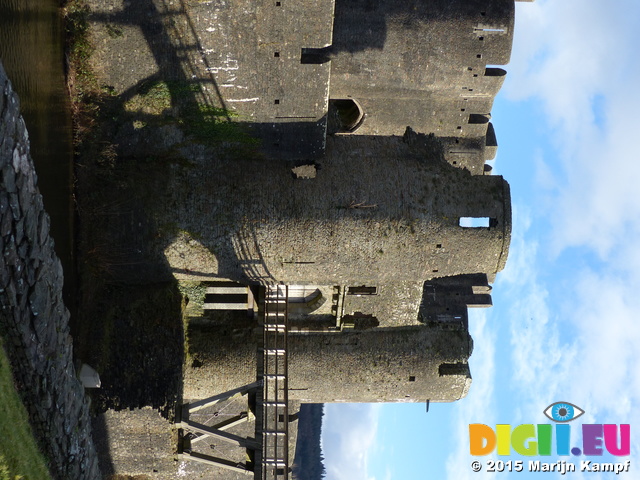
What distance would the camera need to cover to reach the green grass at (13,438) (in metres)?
6.94

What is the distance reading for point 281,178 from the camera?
37.6 ft

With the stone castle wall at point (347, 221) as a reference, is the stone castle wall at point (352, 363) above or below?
below

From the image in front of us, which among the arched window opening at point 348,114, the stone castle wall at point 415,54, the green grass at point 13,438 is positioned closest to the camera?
the green grass at point 13,438

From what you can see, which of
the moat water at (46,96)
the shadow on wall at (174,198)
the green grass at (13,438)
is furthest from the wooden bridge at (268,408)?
the green grass at (13,438)

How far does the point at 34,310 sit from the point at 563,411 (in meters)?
13.3

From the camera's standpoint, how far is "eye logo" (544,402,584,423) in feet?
53.0

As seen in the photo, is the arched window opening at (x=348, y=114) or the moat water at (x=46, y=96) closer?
the moat water at (x=46, y=96)

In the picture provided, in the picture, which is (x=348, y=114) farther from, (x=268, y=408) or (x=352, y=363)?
(x=268, y=408)

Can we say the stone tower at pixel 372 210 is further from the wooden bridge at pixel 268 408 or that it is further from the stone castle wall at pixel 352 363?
the wooden bridge at pixel 268 408

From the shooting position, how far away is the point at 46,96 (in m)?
10.9

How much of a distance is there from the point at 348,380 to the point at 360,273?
3518 millimetres

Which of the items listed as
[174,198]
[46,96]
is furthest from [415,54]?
[46,96]

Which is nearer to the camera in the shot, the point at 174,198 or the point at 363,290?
the point at 174,198

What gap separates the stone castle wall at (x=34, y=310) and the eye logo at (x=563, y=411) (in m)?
11.4
